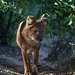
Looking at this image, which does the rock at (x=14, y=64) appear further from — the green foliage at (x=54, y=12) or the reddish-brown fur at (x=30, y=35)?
the green foliage at (x=54, y=12)

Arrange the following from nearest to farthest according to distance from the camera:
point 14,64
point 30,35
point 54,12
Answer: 1. point 30,35
2. point 54,12
3. point 14,64

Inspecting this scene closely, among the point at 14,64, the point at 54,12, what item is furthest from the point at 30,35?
the point at 14,64

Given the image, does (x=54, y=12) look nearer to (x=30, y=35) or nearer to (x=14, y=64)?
(x=30, y=35)

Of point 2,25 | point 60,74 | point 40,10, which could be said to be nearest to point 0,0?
point 40,10

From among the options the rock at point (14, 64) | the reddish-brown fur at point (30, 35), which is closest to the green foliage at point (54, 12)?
the reddish-brown fur at point (30, 35)

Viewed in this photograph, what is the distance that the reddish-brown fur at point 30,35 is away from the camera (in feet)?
9.70

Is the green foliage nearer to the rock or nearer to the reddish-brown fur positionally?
the reddish-brown fur

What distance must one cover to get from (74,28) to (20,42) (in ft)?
5.40

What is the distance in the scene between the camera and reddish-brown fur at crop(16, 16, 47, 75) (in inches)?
116

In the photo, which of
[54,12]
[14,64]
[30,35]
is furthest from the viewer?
[14,64]

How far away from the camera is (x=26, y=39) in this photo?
3.11 metres

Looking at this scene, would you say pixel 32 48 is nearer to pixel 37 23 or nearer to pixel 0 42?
pixel 37 23

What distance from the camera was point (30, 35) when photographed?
9.82 feet

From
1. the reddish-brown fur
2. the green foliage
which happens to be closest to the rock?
the reddish-brown fur
